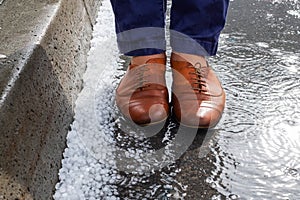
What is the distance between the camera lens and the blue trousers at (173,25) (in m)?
1.37

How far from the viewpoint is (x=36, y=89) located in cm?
115

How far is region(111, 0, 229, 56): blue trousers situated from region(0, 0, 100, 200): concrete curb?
21 cm

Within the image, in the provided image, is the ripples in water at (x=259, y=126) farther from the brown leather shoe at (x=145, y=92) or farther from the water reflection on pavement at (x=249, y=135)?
the brown leather shoe at (x=145, y=92)

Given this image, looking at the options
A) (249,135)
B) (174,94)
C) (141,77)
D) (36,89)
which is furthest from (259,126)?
(36,89)

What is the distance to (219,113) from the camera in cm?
140

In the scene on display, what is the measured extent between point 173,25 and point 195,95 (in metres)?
0.25

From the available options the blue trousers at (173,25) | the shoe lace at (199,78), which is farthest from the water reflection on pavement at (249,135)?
the blue trousers at (173,25)

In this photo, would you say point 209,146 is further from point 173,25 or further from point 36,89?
point 36,89

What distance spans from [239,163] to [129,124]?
1.25ft

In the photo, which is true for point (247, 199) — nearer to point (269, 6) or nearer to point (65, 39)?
point (65, 39)

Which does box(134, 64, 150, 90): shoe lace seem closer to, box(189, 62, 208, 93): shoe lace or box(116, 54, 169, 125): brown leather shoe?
box(116, 54, 169, 125): brown leather shoe

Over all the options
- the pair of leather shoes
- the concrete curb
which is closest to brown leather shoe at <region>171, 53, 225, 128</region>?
the pair of leather shoes

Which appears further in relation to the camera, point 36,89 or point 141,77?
point 141,77

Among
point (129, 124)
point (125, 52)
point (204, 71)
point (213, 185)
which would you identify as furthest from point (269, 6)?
point (213, 185)
